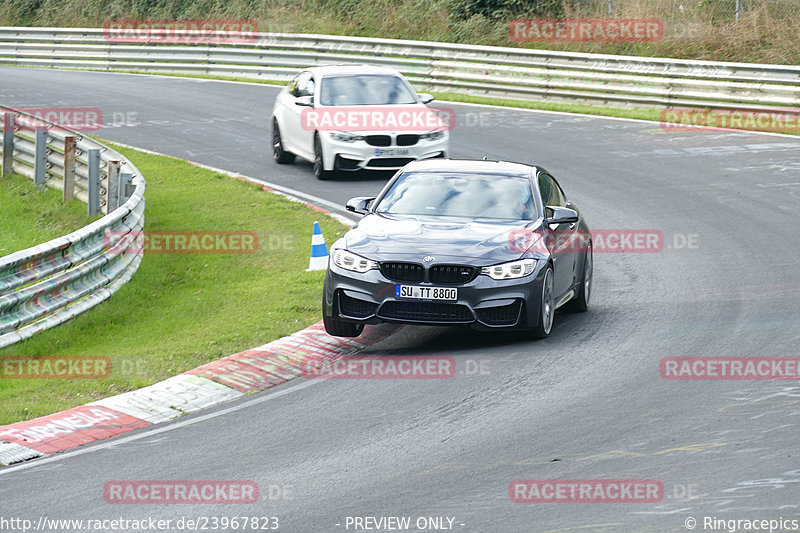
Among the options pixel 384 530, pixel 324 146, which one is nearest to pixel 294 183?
pixel 324 146

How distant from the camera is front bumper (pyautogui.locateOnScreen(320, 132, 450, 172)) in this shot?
64.6ft

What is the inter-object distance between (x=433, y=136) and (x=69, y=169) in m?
5.70

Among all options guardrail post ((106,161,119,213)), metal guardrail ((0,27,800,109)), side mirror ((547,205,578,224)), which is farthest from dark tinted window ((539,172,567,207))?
metal guardrail ((0,27,800,109))

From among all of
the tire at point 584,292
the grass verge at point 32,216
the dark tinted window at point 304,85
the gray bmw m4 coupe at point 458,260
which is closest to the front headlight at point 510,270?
the gray bmw m4 coupe at point 458,260

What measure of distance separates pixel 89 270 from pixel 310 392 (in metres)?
3.98

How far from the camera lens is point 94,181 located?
17062 mm

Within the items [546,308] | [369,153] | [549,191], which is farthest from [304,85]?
[546,308]

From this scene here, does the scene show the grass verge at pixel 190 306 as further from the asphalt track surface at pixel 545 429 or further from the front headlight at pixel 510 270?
the front headlight at pixel 510 270

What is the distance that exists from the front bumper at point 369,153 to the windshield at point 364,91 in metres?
0.95

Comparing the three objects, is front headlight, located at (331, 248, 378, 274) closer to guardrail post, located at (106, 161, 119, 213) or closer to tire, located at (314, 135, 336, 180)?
guardrail post, located at (106, 161, 119, 213)

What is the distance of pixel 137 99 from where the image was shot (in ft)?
97.3

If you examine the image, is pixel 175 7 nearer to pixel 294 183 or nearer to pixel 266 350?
pixel 294 183

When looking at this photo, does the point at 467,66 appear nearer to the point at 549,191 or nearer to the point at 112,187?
the point at 112,187

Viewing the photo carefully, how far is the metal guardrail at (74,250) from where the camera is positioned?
11.4m
